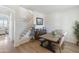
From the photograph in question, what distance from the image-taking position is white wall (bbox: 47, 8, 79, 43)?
184 cm

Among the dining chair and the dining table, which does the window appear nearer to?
the dining table

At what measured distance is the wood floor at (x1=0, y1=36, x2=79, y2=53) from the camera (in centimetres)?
185

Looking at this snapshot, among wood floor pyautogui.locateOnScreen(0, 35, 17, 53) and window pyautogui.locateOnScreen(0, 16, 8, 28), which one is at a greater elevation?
window pyautogui.locateOnScreen(0, 16, 8, 28)

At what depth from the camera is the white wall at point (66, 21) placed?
72.4 inches

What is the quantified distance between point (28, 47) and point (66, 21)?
0.92 m

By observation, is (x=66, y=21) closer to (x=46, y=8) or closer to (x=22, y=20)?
(x=46, y=8)

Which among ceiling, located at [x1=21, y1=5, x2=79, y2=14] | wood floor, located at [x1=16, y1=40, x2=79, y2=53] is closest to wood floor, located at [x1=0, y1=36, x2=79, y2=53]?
wood floor, located at [x1=16, y1=40, x2=79, y2=53]

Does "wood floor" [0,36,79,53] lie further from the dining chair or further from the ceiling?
the ceiling

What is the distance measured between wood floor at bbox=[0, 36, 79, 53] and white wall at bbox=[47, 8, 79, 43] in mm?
160

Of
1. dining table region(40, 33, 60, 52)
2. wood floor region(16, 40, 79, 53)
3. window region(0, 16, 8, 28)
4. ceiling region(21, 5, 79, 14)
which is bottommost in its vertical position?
wood floor region(16, 40, 79, 53)

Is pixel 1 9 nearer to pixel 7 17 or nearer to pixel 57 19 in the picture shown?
pixel 7 17

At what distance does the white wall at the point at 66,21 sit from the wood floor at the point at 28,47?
160mm

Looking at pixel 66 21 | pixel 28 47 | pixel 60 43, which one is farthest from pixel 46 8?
pixel 28 47
